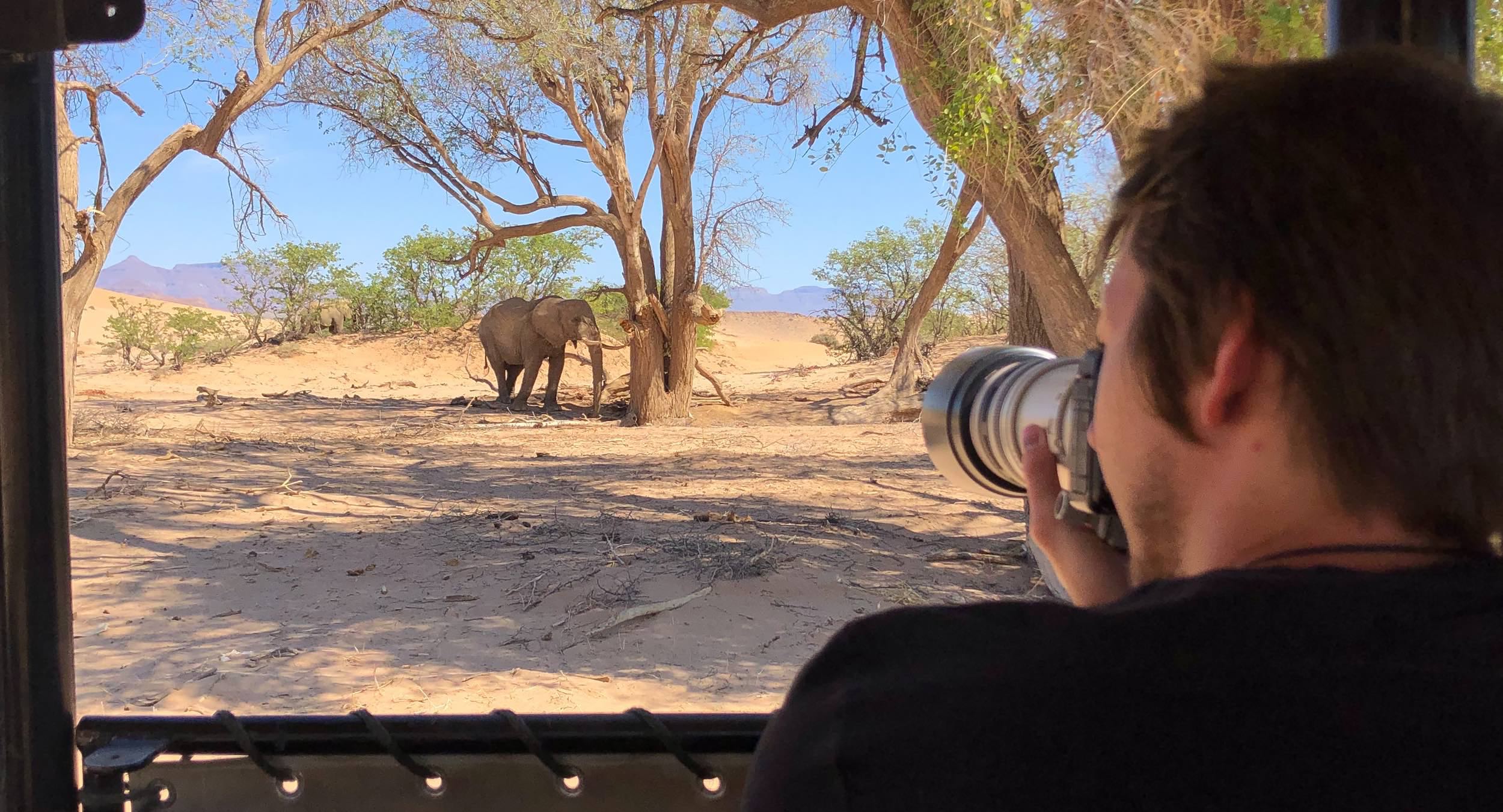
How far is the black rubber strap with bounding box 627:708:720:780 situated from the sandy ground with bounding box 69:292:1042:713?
7.30ft

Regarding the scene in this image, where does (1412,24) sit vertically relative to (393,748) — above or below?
above

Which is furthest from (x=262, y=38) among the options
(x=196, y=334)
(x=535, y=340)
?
(x=196, y=334)

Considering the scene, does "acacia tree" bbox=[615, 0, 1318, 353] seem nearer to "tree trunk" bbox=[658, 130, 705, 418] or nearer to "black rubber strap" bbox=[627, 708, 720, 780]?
"black rubber strap" bbox=[627, 708, 720, 780]

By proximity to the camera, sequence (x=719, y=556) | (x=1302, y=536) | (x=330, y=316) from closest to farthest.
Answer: (x=1302, y=536), (x=719, y=556), (x=330, y=316)

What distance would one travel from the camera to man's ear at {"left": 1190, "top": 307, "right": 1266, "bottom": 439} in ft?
1.96

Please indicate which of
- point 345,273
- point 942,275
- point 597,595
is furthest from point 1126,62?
point 345,273

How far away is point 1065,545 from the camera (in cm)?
79

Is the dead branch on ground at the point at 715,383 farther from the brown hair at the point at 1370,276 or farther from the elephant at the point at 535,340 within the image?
the brown hair at the point at 1370,276

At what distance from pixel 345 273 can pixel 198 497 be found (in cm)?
1740

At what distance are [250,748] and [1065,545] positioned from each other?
0.74m

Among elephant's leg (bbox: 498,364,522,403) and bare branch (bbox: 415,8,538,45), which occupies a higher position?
bare branch (bbox: 415,8,538,45)

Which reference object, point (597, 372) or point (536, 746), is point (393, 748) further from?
point (597, 372)

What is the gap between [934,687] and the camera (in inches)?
21.0

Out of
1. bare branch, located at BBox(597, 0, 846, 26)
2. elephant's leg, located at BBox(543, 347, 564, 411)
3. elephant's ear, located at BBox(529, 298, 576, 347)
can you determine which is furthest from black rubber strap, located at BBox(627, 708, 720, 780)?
elephant's leg, located at BBox(543, 347, 564, 411)
